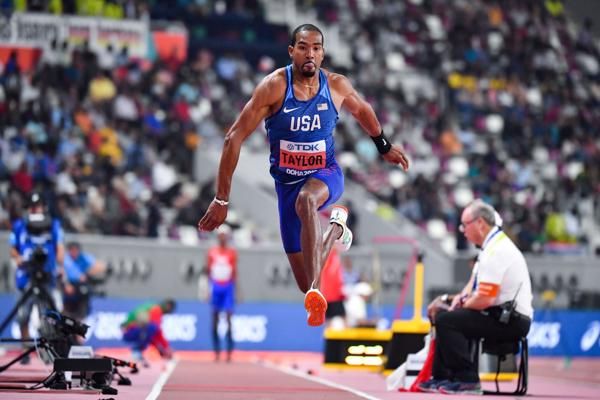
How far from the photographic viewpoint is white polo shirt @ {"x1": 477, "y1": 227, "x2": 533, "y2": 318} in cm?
1107

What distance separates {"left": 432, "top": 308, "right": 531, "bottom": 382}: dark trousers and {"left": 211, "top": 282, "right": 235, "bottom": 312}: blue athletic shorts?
902cm

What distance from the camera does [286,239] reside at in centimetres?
1059

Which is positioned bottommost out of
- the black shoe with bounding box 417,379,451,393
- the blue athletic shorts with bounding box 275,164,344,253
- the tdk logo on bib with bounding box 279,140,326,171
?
the black shoe with bounding box 417,379,451,393

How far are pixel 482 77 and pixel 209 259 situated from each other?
57.1 feet

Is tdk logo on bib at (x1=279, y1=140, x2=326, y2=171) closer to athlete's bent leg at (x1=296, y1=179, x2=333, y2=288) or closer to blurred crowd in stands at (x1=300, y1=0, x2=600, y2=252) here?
athlete's bent leg at (x1=296, y1=179, x2=333, y2=288)

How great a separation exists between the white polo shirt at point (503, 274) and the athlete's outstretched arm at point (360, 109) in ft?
3.60

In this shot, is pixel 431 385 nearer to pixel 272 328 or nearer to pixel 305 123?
pixel 305 123

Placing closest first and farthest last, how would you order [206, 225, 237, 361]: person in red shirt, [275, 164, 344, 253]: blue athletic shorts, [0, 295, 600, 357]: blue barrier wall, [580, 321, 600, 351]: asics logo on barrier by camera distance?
[275, 164, 344, 253]: blue athletic shorts, [206, 225, 237, 361]: person in red shirt, [0, 295, 600, 357]: blue barrier wall, [580, 321, 600, 351]: asics logo on barrier

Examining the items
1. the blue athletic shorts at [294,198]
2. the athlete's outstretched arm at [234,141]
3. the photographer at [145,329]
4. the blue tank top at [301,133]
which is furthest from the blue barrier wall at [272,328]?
the athlete's outstretched arm at [234,141]

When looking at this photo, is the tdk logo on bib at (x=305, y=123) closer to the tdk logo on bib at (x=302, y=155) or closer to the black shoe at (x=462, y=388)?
the tdk logo on bib at (x=302, y=155)

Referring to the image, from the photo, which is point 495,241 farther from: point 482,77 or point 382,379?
point 482,77

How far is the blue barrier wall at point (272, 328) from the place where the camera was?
72.0ft

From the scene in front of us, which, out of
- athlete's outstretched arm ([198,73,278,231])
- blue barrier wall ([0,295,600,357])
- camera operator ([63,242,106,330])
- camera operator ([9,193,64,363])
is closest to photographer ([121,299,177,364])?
camera operator ([63,242,106,330])

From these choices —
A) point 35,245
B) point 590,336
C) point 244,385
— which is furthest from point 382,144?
point 590,336
